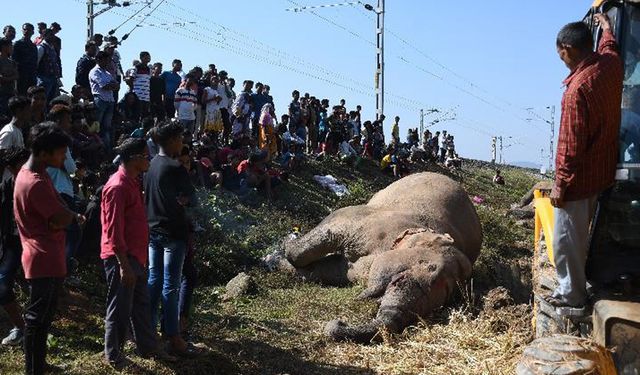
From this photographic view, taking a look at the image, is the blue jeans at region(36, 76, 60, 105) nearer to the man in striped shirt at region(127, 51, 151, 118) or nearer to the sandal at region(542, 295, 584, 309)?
the man in striped shirt at region(127, 51, 151, 118)

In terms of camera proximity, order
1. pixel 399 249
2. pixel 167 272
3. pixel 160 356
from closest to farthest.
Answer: pixel 160 356
pixel 167 272
pixel 399 249

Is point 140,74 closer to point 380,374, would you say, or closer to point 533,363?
point 380,374

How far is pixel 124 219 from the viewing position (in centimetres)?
569

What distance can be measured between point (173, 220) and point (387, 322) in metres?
2.43

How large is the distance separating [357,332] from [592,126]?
346 cm

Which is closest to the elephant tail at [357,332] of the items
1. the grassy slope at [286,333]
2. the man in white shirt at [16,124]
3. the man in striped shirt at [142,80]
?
Answer: the grassy slope at [286,333]

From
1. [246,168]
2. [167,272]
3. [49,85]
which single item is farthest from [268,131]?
[167,272]

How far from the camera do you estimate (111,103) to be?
12.5 m

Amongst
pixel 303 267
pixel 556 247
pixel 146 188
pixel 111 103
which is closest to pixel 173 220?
pixel 146 188

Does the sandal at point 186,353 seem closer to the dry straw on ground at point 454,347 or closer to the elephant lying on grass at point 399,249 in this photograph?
the dry straw on ground at point 454,347

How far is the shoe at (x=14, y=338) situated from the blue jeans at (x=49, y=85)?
6626 mm

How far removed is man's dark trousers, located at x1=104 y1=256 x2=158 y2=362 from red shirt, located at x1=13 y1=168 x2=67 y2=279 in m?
0.50

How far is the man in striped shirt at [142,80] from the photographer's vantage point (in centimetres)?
1382

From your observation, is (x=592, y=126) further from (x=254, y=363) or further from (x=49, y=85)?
(x=49, y=85)
